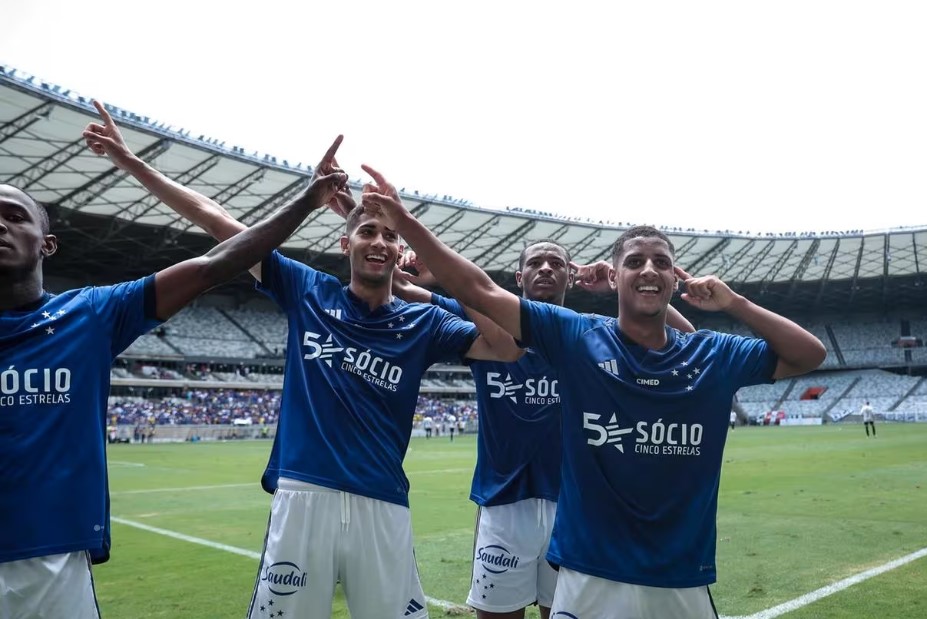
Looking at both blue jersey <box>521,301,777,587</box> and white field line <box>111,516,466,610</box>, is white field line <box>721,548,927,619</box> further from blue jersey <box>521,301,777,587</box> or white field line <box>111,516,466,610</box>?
blue jersey <box>521,301,777,587</box>

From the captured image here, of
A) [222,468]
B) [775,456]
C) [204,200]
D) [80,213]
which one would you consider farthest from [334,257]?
[204,200]

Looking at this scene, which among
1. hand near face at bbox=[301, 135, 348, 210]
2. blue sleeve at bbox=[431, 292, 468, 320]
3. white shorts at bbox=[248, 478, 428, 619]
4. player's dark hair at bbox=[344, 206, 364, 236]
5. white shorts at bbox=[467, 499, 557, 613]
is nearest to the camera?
white shorts at bbox=[248, 478, 428, 619]

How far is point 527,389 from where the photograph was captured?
429 centimetres

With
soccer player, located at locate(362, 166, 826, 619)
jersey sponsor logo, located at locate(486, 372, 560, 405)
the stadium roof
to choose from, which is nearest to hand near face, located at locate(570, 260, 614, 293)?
jersey sponsor logo, located at locate(486, 372, 560, 405)

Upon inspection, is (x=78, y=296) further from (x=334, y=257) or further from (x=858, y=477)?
(x=334, y=257)

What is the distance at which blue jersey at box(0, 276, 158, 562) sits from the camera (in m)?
2.46

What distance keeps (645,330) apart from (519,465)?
1515mm

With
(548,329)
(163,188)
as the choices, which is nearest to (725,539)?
(548,329)

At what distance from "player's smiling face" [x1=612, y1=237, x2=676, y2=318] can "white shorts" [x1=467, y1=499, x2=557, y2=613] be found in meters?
1.68

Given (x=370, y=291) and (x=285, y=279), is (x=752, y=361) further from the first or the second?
(x=285, y=279)

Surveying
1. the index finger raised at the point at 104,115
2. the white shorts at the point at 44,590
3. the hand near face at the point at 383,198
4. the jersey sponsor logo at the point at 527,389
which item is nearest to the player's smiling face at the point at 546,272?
the jersey sponsor logo at the point at 527,389

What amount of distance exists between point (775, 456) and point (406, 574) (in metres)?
19.6

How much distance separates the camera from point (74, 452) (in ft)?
8.45

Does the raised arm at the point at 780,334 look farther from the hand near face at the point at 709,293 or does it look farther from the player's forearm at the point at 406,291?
the player's forearm at the point at 406,291
